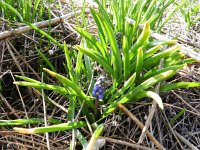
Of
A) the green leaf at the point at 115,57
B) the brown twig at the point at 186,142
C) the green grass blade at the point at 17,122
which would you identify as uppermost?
the green leaf at the point at 115,57

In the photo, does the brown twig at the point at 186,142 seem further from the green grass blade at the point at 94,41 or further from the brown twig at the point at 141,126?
the green grass blade at the point at 94,41

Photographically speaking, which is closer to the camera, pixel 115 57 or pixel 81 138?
pixel 81 138

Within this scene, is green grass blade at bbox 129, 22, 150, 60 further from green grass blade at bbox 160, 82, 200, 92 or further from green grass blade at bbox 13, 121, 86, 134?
green grass blade at bbox 13, 121, 86, 134

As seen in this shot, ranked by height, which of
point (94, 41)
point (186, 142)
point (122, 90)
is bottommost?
point (186, 142)

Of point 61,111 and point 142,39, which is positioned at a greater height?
point 142,39

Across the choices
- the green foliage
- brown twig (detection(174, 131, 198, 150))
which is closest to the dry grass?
brown twig (detection(174, 131, 198, 150))

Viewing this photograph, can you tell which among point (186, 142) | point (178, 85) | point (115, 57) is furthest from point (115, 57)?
point (186, 142)

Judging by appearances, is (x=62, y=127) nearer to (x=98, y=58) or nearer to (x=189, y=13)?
(x=98, y=58)

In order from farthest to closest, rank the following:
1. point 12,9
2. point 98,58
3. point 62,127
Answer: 1. point 12,9
2. point 98,58
3. point 62,127

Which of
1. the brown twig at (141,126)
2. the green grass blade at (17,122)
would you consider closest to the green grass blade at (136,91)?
the brown twig at (141,126)

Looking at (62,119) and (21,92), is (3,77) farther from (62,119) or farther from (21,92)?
(62,119)

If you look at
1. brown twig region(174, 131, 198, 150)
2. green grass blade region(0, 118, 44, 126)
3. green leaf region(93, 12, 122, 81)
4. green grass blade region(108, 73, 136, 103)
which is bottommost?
brown twig region(174, 131, 198, 150)

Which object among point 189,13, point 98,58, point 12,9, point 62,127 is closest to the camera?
point 62,127
